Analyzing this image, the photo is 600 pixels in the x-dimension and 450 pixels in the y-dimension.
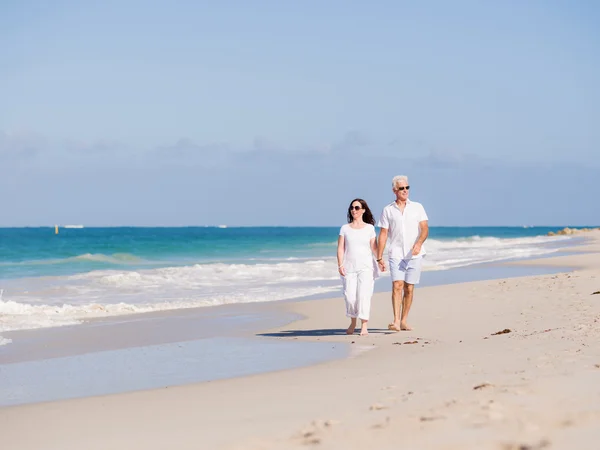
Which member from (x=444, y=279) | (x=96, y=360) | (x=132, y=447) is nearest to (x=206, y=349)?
(x=96, y=360)

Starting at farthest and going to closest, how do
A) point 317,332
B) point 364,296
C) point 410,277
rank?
point 317,332
point 410,277
point 364,296

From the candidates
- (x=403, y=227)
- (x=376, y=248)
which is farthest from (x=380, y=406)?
(x=403, y=227)

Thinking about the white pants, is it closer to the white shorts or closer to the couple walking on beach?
the couple walking on beach

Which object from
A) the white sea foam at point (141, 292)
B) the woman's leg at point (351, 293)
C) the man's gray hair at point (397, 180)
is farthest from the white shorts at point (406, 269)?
the white sea foam at point (141, 292)

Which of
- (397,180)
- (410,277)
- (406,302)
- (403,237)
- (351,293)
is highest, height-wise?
(397,180)

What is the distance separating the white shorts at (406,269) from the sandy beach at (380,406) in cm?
121

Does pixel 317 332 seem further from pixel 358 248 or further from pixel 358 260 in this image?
pixel 358 248

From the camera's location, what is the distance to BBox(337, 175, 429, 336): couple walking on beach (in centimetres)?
958

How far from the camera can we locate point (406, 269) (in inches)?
383

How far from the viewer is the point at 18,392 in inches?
256

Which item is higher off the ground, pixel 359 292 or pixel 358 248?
pixel 358 248

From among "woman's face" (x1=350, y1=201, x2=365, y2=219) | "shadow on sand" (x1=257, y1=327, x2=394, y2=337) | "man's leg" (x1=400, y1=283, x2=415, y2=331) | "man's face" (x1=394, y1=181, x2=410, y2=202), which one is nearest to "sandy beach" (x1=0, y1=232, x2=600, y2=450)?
"man's leg" (x1=400, y1=283, x2=415, y2=331)

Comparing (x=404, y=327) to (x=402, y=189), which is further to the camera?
(x=404, y=327)

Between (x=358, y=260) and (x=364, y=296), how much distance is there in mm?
452
